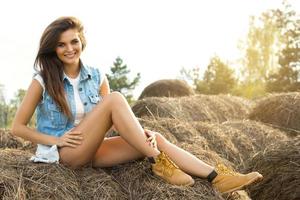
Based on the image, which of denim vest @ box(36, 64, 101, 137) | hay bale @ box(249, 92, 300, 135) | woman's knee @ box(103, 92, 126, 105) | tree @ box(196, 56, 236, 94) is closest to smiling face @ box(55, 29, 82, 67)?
denim vest @ box(36, 64, 101, 137)

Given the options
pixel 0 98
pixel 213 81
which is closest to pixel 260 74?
pixel 213 81

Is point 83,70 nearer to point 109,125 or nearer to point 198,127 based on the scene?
point 109,125

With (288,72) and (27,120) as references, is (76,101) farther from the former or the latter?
(288,72)

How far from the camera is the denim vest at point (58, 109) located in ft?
14.5

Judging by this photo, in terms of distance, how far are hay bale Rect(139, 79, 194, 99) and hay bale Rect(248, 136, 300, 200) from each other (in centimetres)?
1185

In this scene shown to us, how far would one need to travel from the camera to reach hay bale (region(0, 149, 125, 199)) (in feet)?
12.8

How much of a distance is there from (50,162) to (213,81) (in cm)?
2290

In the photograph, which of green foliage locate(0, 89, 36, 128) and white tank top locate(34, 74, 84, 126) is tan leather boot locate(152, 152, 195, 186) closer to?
white tank top locate(34, 74, 84, 126)

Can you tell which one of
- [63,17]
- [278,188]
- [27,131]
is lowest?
[278,188]

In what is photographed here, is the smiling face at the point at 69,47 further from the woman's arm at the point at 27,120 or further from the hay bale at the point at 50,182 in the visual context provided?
the hay bale at the point at 50,182

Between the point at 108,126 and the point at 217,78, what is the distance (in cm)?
2286

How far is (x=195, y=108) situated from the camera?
1099 centimetres

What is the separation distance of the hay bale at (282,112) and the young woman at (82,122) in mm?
5369

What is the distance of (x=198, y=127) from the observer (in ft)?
24.0
